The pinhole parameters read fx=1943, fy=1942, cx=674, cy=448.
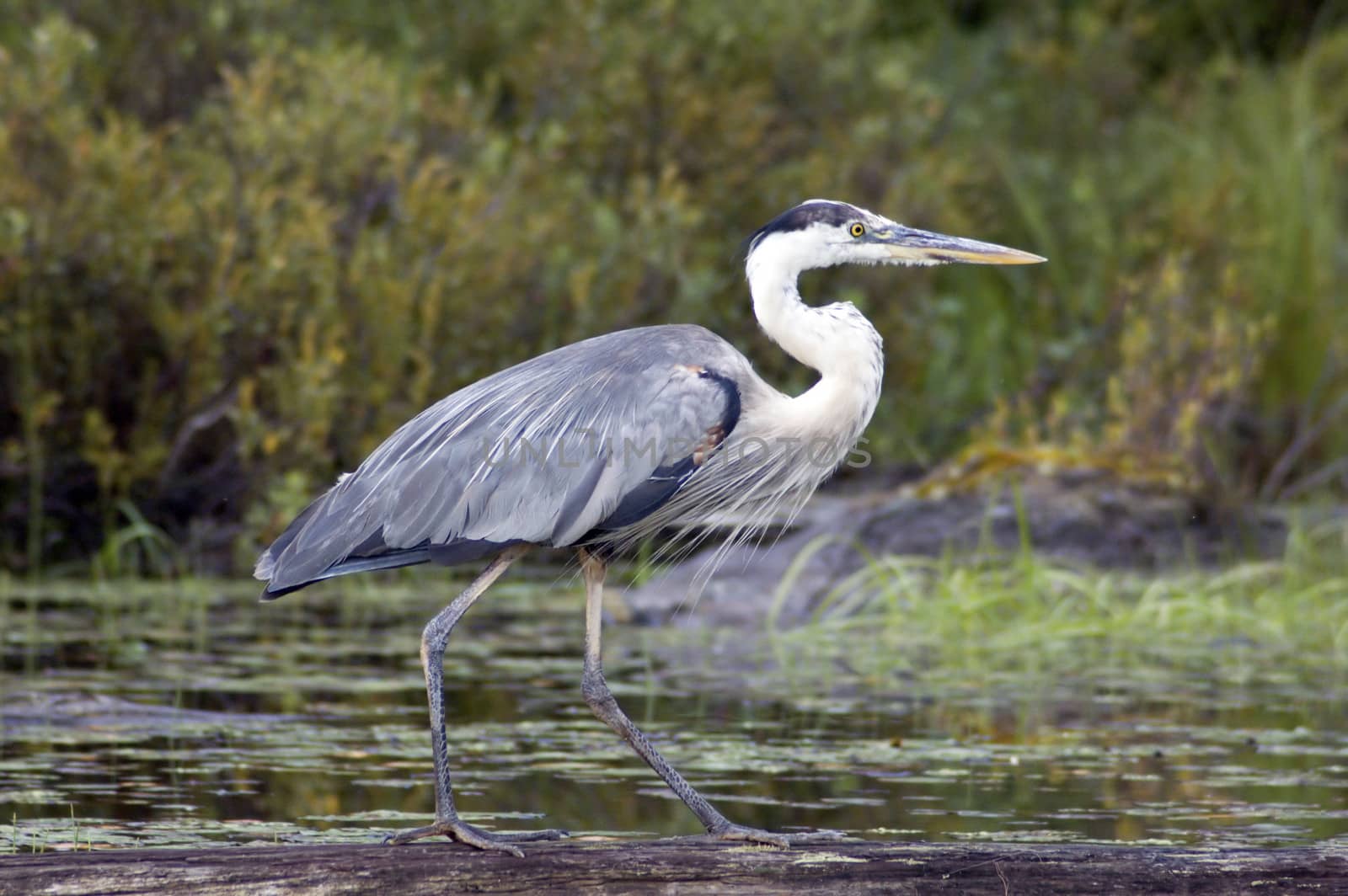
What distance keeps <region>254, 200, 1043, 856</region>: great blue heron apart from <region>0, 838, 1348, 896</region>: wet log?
75cm

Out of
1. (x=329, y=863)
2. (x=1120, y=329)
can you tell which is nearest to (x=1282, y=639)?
(x=1120, y=329)

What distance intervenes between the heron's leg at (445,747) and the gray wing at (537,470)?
0.14m

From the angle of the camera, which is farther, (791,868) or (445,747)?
(445,747)

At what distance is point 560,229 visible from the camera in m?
10.4

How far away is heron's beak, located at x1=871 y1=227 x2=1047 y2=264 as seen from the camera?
4.96 meters

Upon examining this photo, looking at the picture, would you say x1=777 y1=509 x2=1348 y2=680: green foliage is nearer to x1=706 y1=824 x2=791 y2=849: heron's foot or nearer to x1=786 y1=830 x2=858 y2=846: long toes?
x1=786 y1=830 x2=858 y2=846: long toes

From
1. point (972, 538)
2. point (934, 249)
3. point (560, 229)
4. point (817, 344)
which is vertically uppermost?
point (560, 229)

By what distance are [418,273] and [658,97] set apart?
94.5 inches

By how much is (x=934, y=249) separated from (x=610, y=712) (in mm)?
1459

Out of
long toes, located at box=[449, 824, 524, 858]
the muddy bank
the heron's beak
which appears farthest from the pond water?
the heron's beak

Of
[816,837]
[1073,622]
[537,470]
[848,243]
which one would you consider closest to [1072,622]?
[1073,622]

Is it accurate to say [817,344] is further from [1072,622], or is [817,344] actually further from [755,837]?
[1072,622]

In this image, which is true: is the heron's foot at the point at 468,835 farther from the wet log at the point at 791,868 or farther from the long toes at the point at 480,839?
the wet log at the point at 791,868

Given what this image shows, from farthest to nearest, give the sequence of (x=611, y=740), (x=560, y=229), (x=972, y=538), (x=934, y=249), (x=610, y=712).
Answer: (x=560, y=229)
(x=972, y=538)
(x=611, y=740)
(x=934, y=249)
(x=610, y=712)
